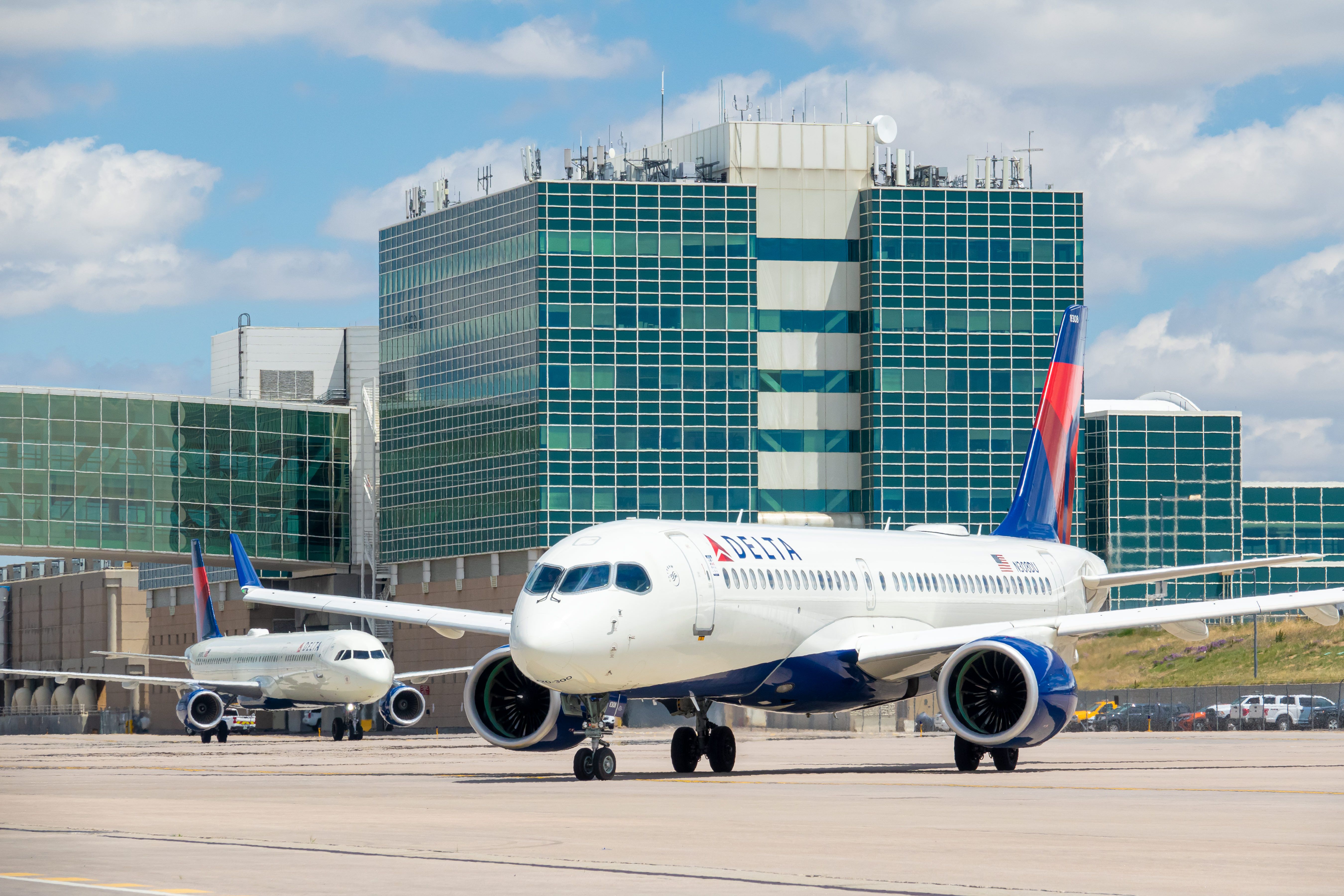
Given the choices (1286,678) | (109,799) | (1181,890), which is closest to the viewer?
(1181,890)

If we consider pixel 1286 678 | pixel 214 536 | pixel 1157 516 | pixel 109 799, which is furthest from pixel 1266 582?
pixel 109 799

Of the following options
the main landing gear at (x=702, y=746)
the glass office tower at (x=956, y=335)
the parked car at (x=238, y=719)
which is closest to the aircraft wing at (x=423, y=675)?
the parked car at (x=238, y=719)

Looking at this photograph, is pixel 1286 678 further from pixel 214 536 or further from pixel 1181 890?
pixel 1181 890

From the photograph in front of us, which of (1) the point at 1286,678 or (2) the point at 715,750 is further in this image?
(1) the point at 1286,678

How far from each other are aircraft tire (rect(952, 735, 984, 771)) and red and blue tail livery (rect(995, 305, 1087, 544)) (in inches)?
472

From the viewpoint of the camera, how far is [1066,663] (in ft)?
114

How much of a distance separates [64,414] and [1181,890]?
303 feet

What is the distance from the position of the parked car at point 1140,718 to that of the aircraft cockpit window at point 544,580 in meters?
51.8

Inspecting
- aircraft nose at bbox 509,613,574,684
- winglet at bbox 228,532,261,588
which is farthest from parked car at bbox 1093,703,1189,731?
aircraft nose at bbox 509,613,574,684

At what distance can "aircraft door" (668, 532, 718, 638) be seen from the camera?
30.8 metres

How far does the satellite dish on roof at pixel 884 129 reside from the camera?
102062 millimetres

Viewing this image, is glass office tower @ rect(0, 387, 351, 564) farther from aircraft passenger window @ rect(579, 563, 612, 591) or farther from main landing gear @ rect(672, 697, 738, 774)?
aircraft passenger window @ rect(579, 563, 612, 591)

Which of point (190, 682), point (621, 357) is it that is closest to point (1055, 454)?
point (190, 682)

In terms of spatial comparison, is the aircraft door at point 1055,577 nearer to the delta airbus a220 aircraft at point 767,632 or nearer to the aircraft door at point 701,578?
the delta airbus a220 aircraft at point 767,632
